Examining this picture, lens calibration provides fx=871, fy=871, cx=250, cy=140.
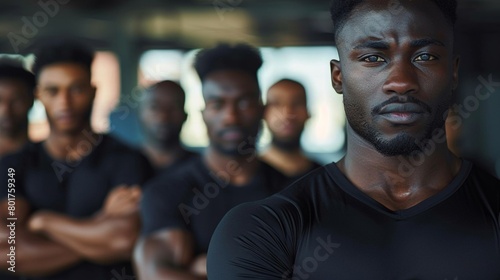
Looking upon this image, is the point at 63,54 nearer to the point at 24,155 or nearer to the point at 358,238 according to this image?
the point at 24,155

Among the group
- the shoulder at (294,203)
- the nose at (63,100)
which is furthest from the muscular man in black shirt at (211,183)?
the shoulder at (294,203)

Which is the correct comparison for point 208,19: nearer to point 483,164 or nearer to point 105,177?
point 105,177

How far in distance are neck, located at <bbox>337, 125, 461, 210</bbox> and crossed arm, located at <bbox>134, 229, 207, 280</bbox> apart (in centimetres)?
123

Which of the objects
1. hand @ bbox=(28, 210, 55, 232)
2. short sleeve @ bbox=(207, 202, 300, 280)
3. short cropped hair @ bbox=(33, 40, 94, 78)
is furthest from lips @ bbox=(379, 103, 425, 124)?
short cropped hair @ bbox=(33, 40, 94, 78)

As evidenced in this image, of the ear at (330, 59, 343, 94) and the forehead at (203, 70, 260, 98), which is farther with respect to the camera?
the forehead at (203, 70, 260, 98)

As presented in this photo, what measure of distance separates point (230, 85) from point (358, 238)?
1570 millimetres

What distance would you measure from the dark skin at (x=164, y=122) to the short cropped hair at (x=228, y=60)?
224 mm

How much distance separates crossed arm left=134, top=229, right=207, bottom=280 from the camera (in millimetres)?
2674

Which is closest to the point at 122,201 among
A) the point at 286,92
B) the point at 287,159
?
the point at 287,159

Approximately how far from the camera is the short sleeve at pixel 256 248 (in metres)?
1.40

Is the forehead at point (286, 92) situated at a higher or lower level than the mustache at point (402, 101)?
lower

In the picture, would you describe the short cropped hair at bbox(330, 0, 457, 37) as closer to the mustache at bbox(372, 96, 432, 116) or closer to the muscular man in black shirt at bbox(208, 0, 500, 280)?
the muscular man in black shirt at bbox(208, 0, 500, 280)

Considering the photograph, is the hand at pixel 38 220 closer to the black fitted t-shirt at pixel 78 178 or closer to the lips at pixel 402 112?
the black fitted t-shirt at pixel 78 178

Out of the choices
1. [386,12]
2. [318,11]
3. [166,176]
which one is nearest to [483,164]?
[318,11]
